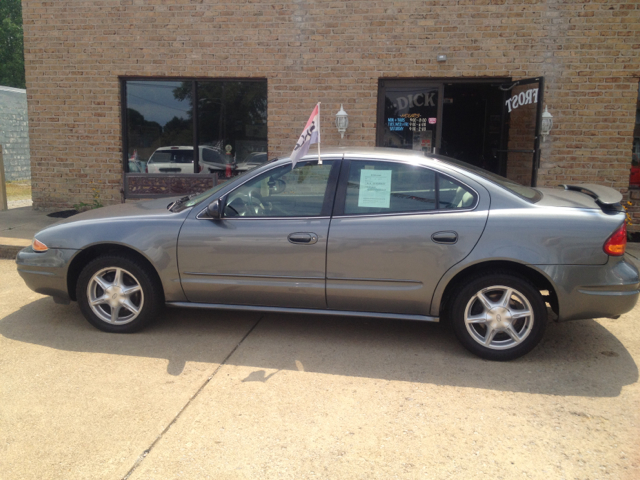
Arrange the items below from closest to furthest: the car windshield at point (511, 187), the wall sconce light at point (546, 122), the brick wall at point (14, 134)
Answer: the car windshield at point (511, 187) → the wall sconce light at point (546, 122) → the brick wall at point (14, 134)

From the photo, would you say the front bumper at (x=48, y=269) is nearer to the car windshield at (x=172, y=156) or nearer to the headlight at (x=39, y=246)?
the headlight at (x=39, y=246)

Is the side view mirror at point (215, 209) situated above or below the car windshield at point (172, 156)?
below

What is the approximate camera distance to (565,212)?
422 centimetres

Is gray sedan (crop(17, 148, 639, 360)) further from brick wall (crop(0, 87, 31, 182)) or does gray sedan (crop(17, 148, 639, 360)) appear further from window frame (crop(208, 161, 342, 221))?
brick wall (crop(0, 87, 31, 182))

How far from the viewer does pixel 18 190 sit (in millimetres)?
16047

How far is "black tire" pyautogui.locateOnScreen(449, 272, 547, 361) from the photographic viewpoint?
422 centimetres

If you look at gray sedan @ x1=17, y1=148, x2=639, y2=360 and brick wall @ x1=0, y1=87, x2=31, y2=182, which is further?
brick wall @ x1=0, y1=87, x2=31, y2=182

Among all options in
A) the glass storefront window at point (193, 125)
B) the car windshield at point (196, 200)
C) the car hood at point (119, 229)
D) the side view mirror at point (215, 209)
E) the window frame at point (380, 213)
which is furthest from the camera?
the glass storefront window at point (193, 125)

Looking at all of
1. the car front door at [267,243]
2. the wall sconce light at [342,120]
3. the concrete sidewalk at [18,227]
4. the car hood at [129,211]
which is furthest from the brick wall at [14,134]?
the car front door at [267,243]

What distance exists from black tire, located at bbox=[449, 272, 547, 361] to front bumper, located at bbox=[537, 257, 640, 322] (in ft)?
0.62

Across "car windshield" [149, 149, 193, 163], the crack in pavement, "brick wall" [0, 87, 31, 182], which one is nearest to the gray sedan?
the crack in pavement

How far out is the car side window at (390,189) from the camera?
14.5ft

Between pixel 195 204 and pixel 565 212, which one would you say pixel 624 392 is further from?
pixel 195 204

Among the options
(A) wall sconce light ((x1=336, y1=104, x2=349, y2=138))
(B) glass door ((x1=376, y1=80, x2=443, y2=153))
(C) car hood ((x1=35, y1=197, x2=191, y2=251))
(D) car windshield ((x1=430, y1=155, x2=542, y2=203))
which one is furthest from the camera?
(B) glass door ((x1=376, y1=80, x2=443, y2=153))
